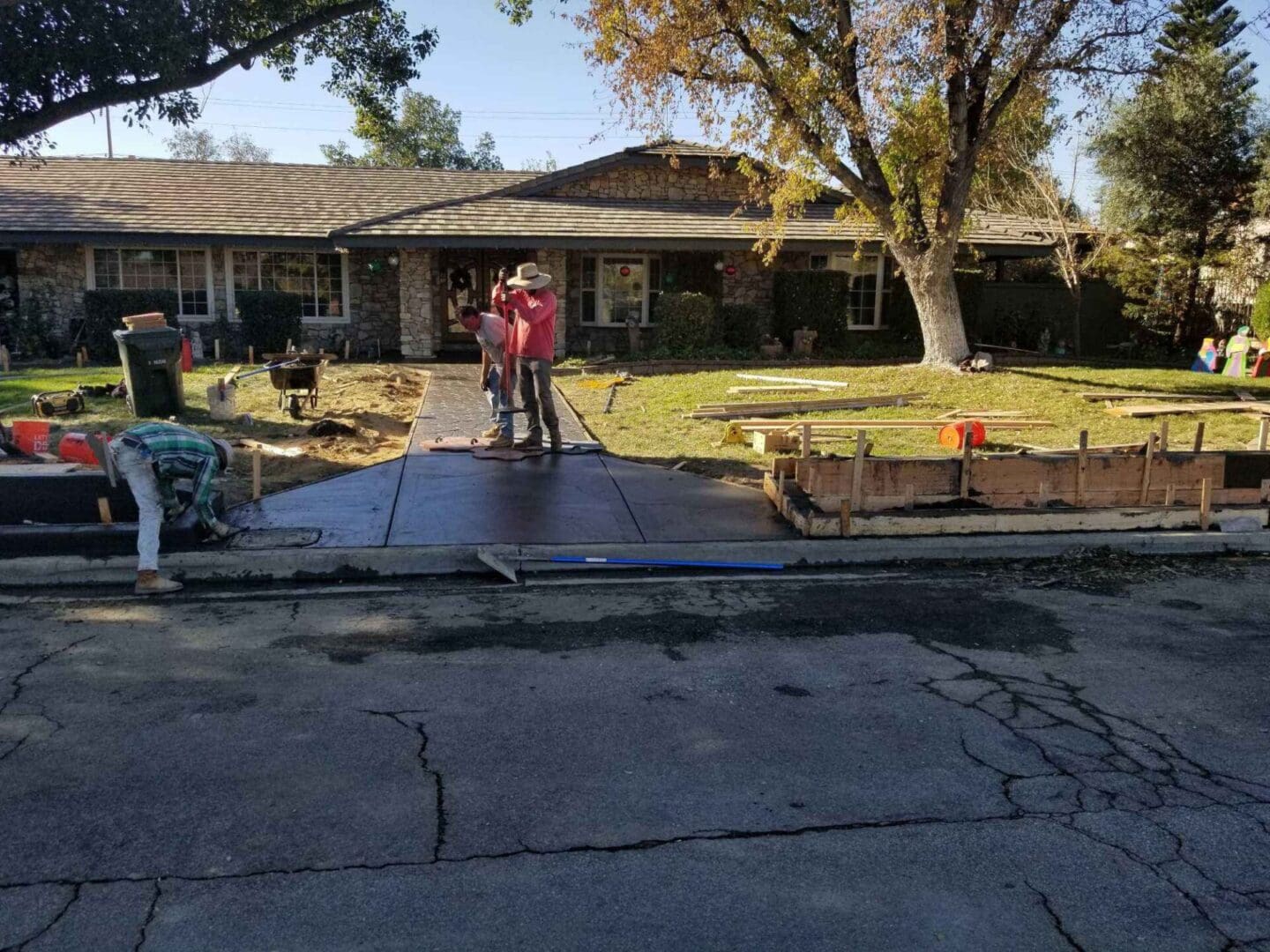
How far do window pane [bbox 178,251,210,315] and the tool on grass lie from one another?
9.21m

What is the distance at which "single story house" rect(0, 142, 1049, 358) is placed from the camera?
20.9 meters

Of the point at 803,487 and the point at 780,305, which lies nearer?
the point at 803,487

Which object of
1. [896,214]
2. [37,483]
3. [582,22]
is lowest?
[37,483]

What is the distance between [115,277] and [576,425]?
13.4 m

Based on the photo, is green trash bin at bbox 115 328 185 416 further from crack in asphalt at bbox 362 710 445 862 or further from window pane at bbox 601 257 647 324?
window pane at bbox 601 257 647 324

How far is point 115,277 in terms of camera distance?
71.0 feet

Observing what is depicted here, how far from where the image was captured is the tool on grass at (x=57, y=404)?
1272 cm

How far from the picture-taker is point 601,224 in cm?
2147

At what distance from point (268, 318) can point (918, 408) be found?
13.4 m

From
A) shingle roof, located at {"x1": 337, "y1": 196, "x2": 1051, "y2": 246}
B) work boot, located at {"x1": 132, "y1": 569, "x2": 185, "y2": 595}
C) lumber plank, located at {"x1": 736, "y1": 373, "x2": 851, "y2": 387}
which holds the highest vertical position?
shingle roof, located at {"x1": 337, "y1": 196, "x2": 1051, "y2": 246}

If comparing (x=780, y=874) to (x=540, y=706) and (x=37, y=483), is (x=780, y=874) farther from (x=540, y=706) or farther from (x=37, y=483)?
(x=37, y=483)

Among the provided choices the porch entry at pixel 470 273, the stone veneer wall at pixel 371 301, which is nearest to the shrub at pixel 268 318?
the stone veneer wall at pixel 371 301

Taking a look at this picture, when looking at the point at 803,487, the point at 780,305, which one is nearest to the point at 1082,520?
the point at 803,487

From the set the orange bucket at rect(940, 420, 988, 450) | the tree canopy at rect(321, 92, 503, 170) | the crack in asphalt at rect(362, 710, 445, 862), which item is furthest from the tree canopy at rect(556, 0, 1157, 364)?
the tree canopy at rect(321, 92, 503, 170)
